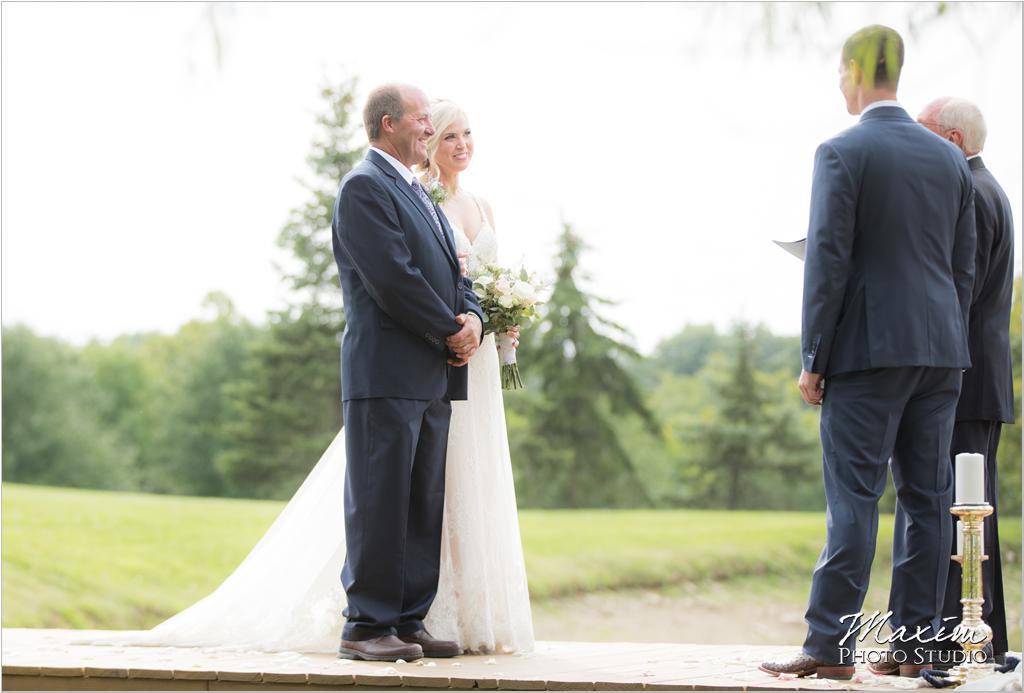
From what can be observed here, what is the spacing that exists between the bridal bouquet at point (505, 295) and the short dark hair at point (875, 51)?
1.39 meters

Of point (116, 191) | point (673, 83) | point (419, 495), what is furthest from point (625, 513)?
point (419, 495)

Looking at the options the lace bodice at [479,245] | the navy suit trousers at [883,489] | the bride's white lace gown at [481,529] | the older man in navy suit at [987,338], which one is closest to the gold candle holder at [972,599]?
the navy suit trousers at [883,489]

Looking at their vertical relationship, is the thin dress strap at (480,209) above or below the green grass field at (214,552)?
above

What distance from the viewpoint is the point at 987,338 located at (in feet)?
14.2

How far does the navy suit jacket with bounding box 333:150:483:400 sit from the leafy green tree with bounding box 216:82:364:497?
Result: 17354mm

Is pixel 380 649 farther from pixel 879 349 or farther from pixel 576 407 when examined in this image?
pixel 576 407

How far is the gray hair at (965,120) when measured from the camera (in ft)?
14.3

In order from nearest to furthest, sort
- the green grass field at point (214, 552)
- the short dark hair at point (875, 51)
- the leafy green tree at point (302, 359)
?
the short dark hair at point (875, 51)
the green grass field at point (214, 552)
the leafy green tree at point (302, 359)

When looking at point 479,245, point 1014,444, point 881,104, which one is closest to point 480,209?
point 479,245

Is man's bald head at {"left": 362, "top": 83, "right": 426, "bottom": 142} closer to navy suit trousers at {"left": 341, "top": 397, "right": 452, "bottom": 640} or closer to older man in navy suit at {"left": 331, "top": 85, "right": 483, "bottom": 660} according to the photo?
older man in navy suit at {"left": 331, "top": 85, "right": 483, "bottom": 660}

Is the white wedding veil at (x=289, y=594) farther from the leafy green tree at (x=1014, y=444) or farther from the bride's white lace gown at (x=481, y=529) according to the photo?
the leafy green tree at (x=1014, y=444)

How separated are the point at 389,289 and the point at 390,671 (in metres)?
1.25

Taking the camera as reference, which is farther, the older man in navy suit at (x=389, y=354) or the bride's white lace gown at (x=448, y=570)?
the bride's white lace gown at (x=448, y=570)

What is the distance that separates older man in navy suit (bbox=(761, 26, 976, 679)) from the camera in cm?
383
